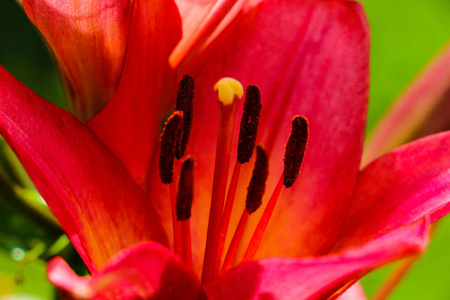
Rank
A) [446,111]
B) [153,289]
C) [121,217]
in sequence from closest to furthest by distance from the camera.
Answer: [153,289]
[121,217]
[446,111]

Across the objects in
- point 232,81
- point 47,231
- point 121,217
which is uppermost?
point 232,81

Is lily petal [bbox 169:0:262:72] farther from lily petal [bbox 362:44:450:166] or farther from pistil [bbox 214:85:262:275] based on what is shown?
lily petal [bbox 362:44:450:166]

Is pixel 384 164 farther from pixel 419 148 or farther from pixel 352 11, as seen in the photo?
pixel 352 11

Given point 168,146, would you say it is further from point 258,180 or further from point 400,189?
point 400,189

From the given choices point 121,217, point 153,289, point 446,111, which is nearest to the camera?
point 153,289

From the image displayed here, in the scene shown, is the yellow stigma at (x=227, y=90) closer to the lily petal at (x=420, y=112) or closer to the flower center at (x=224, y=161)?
the flower center at (x=224, y=161)

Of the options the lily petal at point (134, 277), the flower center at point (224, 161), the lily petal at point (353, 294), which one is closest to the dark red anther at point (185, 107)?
the flower center at point (224, 161)

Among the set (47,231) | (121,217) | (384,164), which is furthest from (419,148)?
(47,231)
